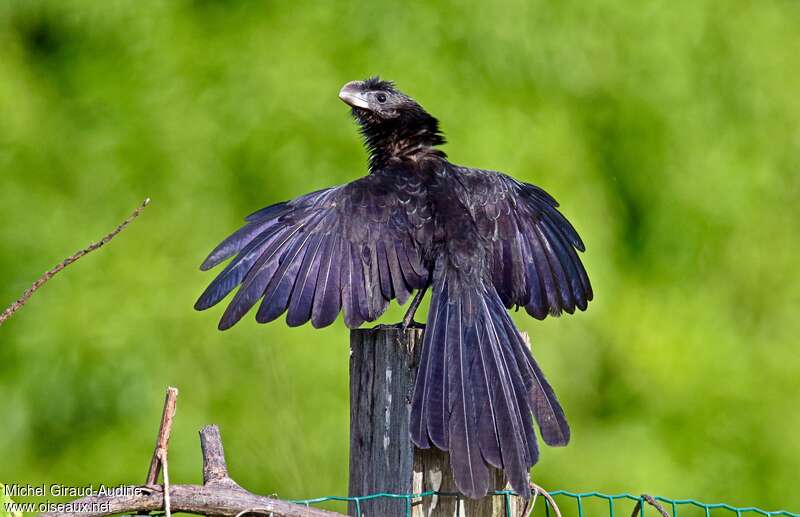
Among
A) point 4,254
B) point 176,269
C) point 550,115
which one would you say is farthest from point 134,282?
point 550,115

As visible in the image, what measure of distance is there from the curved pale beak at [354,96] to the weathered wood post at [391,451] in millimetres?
2069

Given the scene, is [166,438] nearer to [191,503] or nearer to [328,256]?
[191,503]

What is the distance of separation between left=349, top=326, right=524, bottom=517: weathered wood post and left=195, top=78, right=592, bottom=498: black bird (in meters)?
0.05

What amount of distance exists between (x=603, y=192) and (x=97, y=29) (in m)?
2.73

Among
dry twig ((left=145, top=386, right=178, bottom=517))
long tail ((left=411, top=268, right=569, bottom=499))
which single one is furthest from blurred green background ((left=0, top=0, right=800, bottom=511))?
dry twig ((left=145, top=386, right=178, bottom=517))

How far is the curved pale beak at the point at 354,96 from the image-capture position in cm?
497

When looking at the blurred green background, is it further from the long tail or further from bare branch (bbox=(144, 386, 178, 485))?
bare branch (bbox=(144, 386, 178, 485))

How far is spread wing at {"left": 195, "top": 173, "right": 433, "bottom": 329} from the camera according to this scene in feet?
12.4

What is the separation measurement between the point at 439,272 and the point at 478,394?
82 centimetres

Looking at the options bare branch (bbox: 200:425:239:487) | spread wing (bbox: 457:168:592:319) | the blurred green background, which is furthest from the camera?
the blurred green background

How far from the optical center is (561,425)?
127 inches

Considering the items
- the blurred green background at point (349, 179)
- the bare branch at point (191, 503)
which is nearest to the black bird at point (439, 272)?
the bare branch at point (191, 503)

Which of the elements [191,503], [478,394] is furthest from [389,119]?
[191,503]

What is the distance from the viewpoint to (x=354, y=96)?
498 cm
